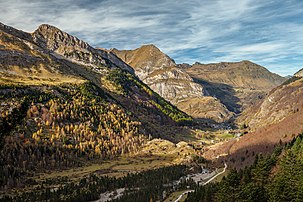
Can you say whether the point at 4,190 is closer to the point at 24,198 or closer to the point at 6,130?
the point at 24,198

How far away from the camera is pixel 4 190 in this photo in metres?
187

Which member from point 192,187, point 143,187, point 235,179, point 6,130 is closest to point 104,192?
point 143,187

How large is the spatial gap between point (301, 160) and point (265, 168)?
15.2m

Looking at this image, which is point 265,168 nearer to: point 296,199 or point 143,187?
point 296,199

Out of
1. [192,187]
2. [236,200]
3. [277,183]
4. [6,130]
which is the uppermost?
[6,130]

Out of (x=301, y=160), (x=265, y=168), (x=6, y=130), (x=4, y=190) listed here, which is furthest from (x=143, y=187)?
(x=6, y=130)

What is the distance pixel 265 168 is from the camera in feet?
382

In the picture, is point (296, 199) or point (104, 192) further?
point (104, 192)

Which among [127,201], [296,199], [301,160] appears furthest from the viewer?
[127,201]

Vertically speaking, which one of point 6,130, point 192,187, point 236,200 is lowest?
point 192,187

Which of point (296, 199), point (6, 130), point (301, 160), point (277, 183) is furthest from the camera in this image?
point (301, 160)

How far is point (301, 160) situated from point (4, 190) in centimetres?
16744

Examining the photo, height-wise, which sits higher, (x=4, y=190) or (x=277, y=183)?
(x=277, y=183)

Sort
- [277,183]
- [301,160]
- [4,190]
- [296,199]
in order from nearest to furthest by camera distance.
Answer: [296,199], [277,183], [301,160], [4,190]
